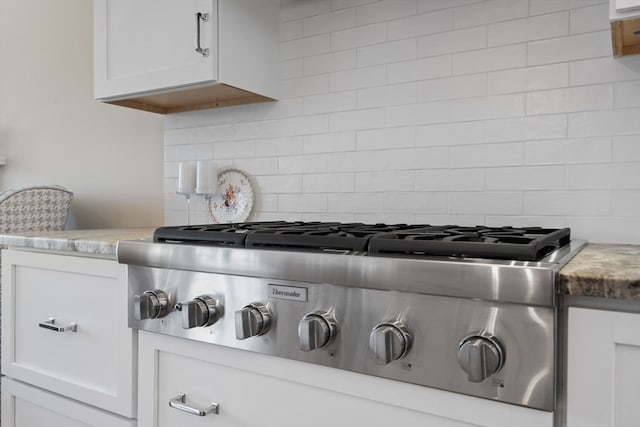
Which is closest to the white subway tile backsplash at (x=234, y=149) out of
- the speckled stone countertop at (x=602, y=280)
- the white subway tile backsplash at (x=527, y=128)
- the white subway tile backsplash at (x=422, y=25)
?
the white subway tile backsplash at (x=422, y=25)

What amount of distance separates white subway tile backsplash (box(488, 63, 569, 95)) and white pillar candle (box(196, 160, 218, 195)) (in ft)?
3.53

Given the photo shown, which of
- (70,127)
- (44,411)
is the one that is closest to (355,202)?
(44,411)

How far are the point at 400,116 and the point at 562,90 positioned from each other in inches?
19.2

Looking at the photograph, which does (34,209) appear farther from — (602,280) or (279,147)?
(602,280)

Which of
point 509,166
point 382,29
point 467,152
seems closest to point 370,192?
point 467,152

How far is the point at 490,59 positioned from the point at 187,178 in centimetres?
119

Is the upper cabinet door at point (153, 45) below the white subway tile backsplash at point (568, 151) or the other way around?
the other way around

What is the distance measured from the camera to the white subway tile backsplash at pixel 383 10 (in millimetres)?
1597

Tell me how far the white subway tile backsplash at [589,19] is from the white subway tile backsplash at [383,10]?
48cm

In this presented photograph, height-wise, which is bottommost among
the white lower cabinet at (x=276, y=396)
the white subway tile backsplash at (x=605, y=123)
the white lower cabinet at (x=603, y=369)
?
the white lower cabinet at (x=276, y=396)

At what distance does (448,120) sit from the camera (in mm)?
1526

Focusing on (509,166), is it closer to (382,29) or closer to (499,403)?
(382,29)

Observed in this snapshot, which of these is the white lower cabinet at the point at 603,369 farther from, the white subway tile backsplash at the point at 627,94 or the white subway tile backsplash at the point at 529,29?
the white subway tile backsplash at the point at 529,29

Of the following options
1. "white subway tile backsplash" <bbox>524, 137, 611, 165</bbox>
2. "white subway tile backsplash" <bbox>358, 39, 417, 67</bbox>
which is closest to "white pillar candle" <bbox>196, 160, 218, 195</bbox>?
"white subway tile backsplash" <bbox>358, 39, 417, 67</bbox>
